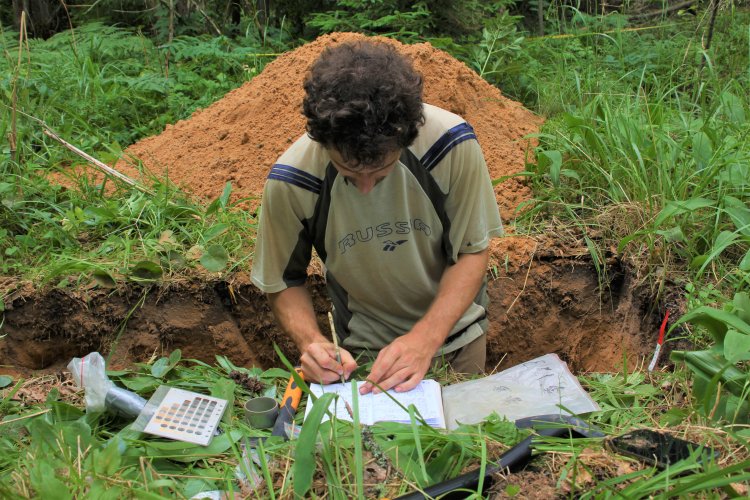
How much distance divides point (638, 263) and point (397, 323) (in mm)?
1153

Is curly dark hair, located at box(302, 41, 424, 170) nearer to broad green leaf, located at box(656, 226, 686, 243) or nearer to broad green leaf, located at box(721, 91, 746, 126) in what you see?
broad green leaf, located at box(656, 226, 686, 243)

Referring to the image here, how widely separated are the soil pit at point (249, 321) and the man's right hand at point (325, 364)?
1.08 m

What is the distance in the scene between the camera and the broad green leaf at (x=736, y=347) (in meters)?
1.77

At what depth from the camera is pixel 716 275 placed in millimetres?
2629

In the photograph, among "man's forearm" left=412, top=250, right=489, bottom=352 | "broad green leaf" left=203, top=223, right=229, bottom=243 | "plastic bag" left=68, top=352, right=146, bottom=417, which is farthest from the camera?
"broad green leaf" left=203, top=223, right=229, bottom=243

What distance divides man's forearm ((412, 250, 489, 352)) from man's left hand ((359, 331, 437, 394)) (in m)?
0.11

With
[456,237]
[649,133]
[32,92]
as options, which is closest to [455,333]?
[456,237]

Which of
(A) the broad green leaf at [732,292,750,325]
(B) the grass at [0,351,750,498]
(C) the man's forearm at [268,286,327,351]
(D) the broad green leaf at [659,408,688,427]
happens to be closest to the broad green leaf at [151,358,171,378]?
(B) the grass at [0,351,750,498]

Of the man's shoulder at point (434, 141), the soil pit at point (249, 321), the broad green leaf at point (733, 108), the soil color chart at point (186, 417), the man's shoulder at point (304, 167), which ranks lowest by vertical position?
the soil pit at point (249, 321)

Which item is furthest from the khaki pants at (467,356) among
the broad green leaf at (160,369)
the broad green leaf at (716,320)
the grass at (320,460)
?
the broad green leaf at (160,369)

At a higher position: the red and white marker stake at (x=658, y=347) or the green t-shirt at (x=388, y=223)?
the green t-shirt at (x=388, y=223)

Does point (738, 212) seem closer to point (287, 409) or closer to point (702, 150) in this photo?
point (702, 150)

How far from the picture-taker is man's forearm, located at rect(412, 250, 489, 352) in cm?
227

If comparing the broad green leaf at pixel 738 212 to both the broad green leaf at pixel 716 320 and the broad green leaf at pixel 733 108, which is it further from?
the broad green leaf at pixel 733 108
